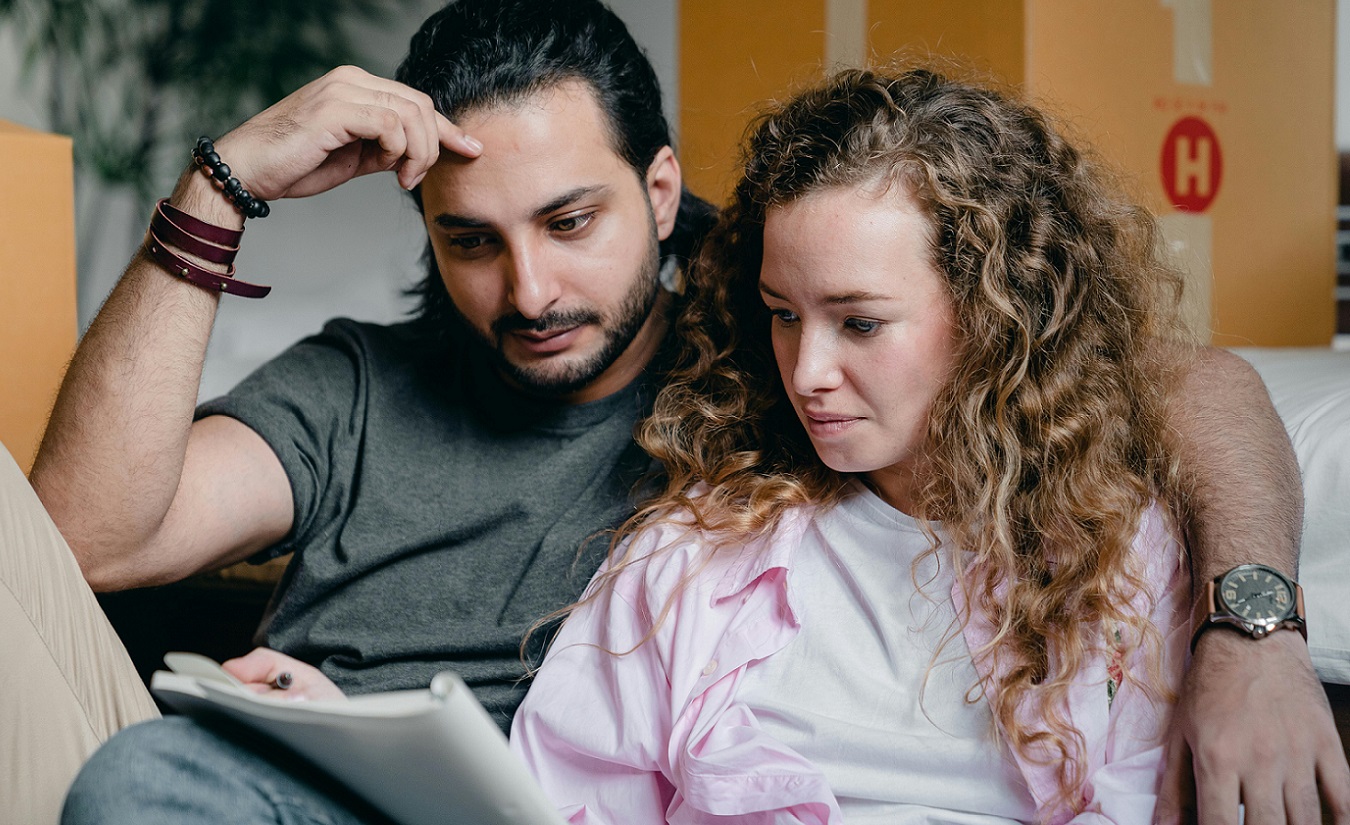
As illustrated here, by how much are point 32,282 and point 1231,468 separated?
1464mm

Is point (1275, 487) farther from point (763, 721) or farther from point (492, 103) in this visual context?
point (492, 103)

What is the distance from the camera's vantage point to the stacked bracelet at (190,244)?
1283 millimetres

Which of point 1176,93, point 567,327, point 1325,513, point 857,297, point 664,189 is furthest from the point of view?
point 1176,93

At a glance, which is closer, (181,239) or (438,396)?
(181,239)

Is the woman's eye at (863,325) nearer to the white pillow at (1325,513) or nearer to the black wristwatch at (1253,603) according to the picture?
the black wristwatch at (1253,603)

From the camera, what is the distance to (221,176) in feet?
4.27

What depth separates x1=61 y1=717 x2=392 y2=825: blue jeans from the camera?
0.86 meters

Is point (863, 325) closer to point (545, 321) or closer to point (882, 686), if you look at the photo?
point (882, 686)

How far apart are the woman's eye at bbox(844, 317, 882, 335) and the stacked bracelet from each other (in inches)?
23.4

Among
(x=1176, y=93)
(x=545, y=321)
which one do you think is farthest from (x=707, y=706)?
(x=1176, y=93)

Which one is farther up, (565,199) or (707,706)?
(565,199)

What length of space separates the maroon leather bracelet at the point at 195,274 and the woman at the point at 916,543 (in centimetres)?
48

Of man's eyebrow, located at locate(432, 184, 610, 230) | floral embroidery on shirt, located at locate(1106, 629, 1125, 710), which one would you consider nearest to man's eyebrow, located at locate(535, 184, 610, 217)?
man's eyebrow, located at locate(432, 184, 610, 230)

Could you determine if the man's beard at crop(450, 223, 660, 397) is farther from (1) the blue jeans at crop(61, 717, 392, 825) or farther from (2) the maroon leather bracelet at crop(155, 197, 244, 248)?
(1) the blue jeans at crop(61, 717, 392, 825)
